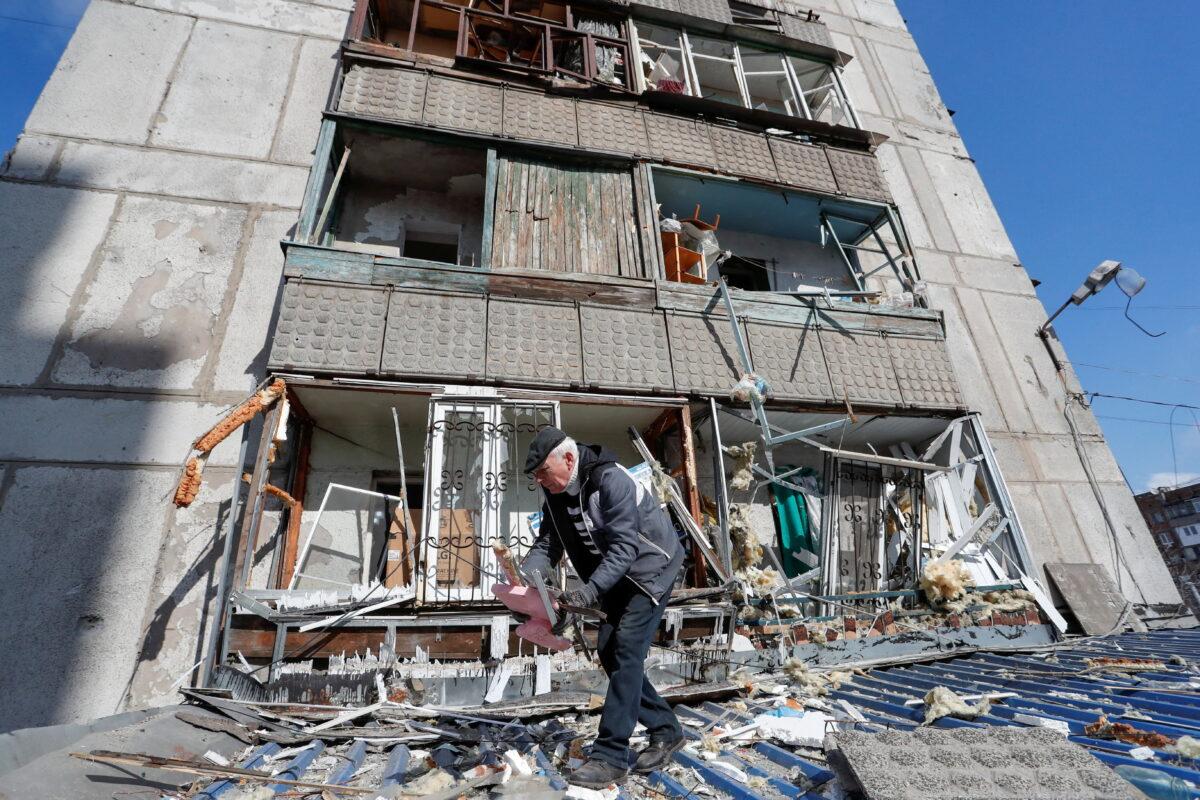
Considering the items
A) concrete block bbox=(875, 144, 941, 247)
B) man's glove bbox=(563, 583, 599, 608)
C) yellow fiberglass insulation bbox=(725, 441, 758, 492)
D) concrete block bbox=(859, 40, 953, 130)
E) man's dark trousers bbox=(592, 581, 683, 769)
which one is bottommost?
man's dark trousers bbox=(592, 581, 683, 769)

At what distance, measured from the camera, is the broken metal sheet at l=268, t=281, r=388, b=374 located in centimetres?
602

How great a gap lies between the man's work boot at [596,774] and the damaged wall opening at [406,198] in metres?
6.92

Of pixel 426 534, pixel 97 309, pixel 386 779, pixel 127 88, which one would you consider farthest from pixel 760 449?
pixel 127 88

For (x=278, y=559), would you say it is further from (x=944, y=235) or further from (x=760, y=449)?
(x=944, y=235)

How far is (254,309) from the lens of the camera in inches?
301

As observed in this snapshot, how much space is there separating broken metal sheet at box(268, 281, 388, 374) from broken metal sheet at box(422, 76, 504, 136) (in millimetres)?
3020

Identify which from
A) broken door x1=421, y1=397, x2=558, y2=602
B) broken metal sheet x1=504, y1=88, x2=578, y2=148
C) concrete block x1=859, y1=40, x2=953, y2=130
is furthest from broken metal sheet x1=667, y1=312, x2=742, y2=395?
concrete block x1=859, y1=40, x2=953, y2=130

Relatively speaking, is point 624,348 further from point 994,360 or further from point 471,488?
point 994,360

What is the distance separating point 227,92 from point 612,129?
6272 mm

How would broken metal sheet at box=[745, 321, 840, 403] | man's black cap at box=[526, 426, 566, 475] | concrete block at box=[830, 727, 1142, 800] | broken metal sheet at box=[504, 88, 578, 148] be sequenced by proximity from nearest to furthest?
1. concrete block at box=[830, 727, 1142, 800]
2. man's black cap at box=[526, 426, 566, 475]
3. broken metal sheet at box=[745, 321, 840, 403]
4. broken metal sheet at box=[504, 88, 578, 148]

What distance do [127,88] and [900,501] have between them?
1329cm

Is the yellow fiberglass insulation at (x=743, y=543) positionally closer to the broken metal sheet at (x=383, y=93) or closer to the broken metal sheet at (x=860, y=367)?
the broken metal sheet at (x=860, y=367)

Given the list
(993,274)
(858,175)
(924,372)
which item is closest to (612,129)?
(858,175)

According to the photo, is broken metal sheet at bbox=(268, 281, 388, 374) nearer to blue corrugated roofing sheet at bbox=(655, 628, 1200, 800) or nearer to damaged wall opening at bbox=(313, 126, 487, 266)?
damaged wall opening at bbox=(313, 126, 487, 266)
